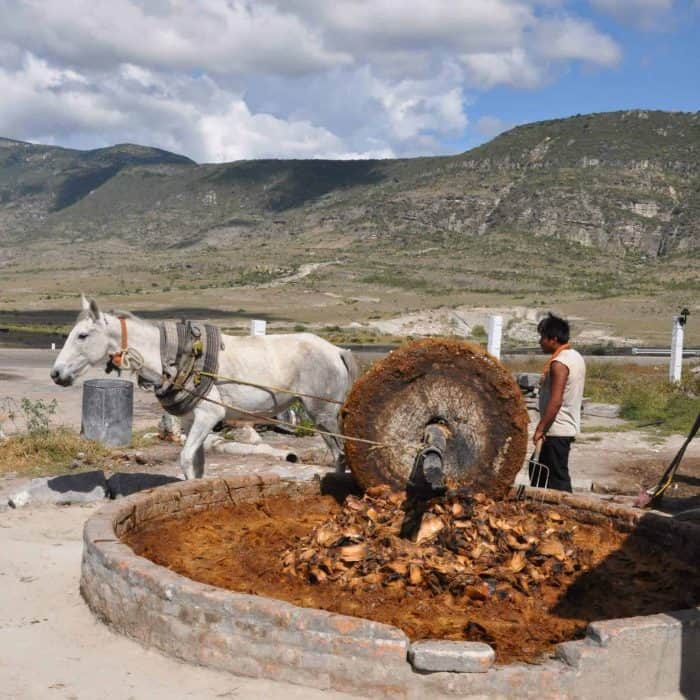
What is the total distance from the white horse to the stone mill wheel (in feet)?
5.43

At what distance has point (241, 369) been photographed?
28.0 ft

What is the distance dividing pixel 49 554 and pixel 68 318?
53.9 metres

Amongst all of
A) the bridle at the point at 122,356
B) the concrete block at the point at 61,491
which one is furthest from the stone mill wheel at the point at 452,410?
the concrete block at the point at 61,491

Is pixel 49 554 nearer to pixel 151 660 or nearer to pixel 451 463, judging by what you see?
pixel 151 660

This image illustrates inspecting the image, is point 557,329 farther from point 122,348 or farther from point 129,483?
point 129,483

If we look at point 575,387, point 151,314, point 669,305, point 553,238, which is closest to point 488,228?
point 553,238

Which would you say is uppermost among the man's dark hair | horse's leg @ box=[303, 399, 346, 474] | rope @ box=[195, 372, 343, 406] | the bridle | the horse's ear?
the horse's ear

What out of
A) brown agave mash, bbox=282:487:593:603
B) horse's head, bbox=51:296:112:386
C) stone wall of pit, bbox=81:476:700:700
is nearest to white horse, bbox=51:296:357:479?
horse's head, bbox=51:296:112:386

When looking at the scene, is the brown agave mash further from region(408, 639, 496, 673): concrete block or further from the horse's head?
the horse's head

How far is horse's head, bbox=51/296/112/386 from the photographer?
8164 millimetres

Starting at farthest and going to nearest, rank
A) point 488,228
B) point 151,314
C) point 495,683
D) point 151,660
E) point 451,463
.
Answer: point 488,228
point 151,314
point 451,463
point 151,660
point 495,683

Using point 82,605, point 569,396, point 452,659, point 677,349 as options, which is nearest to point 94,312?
point 82,605

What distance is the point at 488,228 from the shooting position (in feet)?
377

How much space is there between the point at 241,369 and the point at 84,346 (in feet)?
4.67
